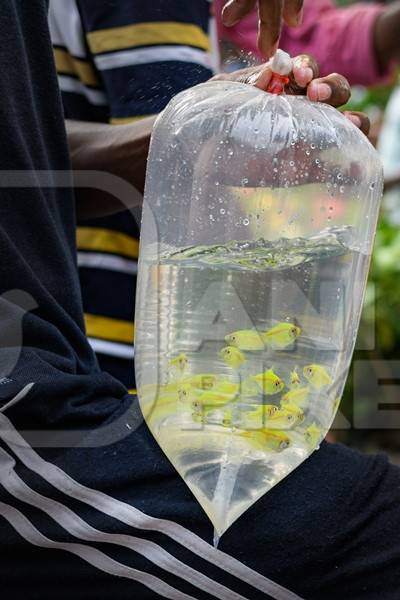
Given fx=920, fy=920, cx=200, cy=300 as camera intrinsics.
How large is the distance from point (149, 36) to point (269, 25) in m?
0.38

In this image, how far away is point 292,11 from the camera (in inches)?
47.9

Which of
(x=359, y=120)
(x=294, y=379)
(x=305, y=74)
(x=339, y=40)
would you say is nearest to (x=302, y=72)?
(x=305, y=74)

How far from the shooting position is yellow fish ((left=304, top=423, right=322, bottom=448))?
1.08m

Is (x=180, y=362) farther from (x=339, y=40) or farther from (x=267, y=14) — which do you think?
(x=339, y=40)

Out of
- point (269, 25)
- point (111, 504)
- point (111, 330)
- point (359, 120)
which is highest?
point (269, 25)

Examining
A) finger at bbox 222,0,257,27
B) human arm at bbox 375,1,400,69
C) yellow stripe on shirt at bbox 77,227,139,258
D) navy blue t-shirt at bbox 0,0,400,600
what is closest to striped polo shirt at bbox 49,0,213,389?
yellow stripe on shirt at bbox 77,227,139,258

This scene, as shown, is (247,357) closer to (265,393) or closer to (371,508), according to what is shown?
(265,393)

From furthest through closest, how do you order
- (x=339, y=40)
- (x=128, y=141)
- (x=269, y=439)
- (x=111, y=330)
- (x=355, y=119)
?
(x=339, y=40)
(x=111, y=330)
(x=128, y=141)
(x=355, y=119)
(x=269, y=439)

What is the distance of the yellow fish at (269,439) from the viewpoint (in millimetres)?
1041

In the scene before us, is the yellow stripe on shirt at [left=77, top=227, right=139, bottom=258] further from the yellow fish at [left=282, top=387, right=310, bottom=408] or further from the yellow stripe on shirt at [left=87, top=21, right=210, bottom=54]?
the yellow fish at [left=282, top=387, right=310, bottom=408]

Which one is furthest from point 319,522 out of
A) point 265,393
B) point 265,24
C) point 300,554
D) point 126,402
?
point 265,24

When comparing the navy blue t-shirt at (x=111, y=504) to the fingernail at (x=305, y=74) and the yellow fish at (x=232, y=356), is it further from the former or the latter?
the fingernail at (x=305, y=74)

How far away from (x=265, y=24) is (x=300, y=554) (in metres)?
0.68

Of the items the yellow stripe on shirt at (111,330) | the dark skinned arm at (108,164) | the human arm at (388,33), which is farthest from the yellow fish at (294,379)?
the human arm at (388,33)
